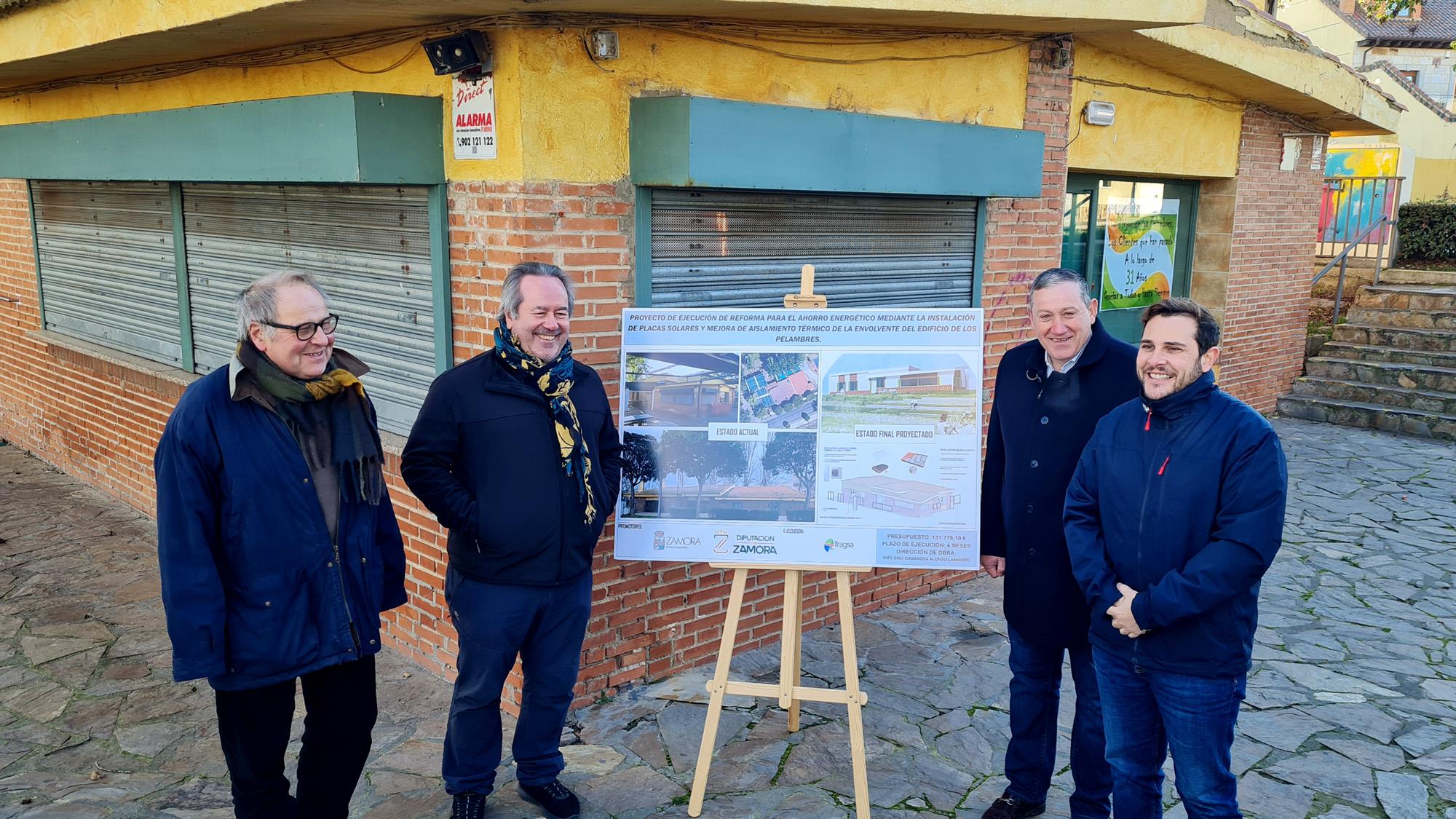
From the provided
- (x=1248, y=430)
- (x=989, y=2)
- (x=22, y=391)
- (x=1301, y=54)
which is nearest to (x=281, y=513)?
(x=1248, y=430)

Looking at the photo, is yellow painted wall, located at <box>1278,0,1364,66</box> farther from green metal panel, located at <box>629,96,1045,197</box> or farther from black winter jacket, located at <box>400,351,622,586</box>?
black winter jacket, located at <box>400,351,622,586</box>

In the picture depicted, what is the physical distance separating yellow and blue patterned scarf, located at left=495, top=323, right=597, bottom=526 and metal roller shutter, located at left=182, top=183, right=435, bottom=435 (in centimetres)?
131

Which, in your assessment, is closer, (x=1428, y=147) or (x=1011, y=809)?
(x=1011, y=809)

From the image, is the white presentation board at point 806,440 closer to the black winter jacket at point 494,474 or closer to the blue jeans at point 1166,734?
the black winter jacket at point 494,474

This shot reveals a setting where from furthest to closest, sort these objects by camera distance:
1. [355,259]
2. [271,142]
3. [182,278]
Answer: [182,278]
[355,259]
[271,142]

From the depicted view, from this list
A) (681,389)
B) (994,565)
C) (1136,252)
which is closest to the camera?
(994,565)

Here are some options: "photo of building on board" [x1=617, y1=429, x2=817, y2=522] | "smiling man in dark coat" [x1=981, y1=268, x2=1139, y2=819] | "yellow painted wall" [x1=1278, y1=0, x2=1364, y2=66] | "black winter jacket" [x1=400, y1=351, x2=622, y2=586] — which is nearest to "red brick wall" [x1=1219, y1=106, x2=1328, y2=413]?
"smiling man in dark coat" [x1=981, y1=268, x2=1139, y2=819]

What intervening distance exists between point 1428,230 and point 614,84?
13639mm

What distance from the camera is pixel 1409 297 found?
12188 mm

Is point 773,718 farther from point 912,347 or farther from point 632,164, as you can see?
point 632,164

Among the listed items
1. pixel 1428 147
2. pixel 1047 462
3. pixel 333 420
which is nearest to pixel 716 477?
pixel 1047 462

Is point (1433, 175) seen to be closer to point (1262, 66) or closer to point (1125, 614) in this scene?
point (1262, 66)

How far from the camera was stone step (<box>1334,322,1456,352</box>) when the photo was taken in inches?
453

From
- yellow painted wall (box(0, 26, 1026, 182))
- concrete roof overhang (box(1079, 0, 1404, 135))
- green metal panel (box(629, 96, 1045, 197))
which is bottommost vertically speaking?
green metal panel (box(629, 96, 1045, 197))
